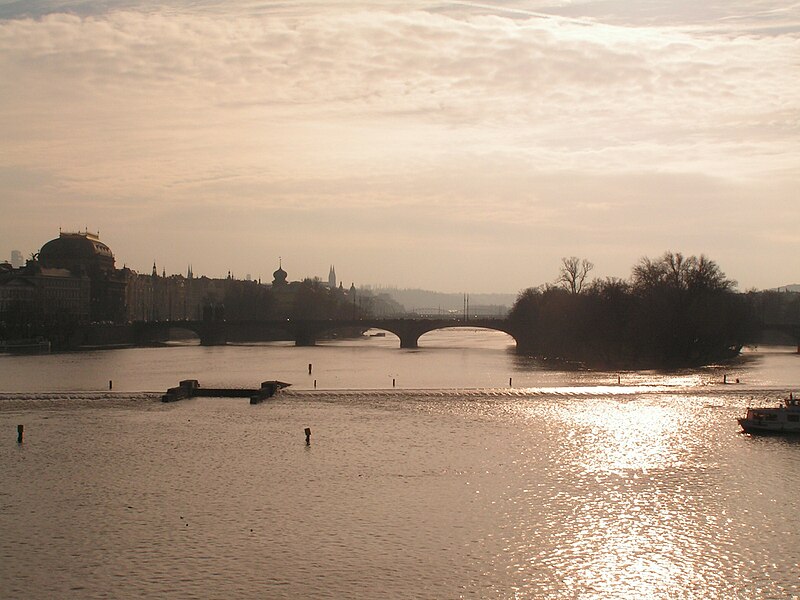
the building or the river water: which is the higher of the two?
the building

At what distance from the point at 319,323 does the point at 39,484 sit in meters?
105

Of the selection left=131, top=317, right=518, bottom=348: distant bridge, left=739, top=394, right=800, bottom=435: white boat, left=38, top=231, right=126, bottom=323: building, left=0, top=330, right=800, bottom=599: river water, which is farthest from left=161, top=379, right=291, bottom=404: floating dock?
left=38, top=231, right=126, bottom=323: building

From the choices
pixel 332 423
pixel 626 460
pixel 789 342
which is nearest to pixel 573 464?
pixel 626 460

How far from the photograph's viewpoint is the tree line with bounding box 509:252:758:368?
8894cm

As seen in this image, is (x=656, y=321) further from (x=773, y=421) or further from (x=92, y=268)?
(x=92, y=268)

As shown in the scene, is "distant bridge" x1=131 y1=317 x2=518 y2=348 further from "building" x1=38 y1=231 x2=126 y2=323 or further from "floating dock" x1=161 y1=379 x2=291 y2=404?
"floating dock" x1=161 y1=379 x2=291 y2=404

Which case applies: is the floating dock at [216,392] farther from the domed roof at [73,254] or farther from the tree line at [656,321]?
the domed roof at [73,254]

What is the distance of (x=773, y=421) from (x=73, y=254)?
A: 6083 inches

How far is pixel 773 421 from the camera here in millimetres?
47188

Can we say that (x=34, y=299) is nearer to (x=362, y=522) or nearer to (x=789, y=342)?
(x=789, y=342)

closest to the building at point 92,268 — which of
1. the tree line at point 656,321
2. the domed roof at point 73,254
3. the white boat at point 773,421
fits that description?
the domed roof at point 73,254

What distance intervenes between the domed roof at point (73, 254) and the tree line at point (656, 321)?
98.3 m

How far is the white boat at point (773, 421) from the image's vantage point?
46906mm

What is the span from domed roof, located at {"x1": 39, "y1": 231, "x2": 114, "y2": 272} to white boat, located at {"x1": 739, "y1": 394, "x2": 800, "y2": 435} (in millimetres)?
148923
